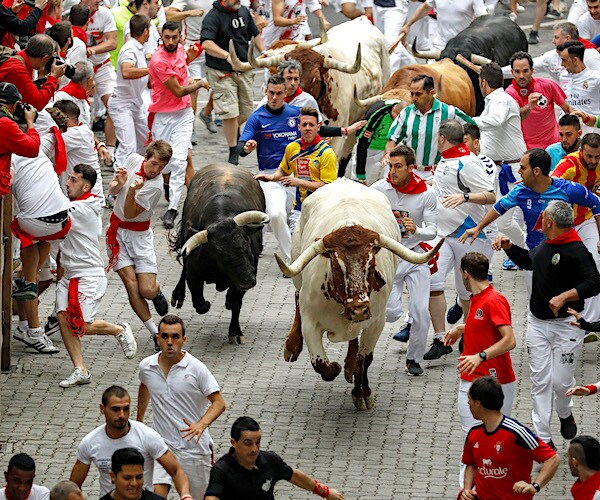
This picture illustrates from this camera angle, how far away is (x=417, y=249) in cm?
1281

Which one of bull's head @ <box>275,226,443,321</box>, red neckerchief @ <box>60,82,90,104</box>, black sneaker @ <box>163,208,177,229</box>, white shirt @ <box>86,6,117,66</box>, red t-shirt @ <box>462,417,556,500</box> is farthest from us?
white shirt @ <box>86,6,117,66</box>

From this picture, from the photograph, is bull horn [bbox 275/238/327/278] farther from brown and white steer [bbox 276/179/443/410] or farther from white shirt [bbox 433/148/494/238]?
white shirt [bbox 433/148/494/238]

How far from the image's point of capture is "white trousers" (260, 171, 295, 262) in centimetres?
1475

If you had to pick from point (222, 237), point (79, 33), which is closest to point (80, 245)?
point (222, 237)

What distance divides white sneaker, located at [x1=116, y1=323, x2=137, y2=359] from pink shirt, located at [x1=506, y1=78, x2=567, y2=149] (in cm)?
500

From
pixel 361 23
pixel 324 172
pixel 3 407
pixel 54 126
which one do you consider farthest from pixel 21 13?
pixel 361 23

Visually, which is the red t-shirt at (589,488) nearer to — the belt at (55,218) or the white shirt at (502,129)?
the belt at (55,218)

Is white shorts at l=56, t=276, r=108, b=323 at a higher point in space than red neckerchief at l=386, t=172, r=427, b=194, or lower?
lower

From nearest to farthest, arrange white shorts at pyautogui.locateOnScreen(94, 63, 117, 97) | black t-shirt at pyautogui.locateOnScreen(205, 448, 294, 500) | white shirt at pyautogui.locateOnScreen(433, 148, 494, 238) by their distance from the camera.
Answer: black t-shirt at pyautogui.locateOnScreen(205, 448, 294, 500)
white shirt at pyautogui.locateOnScreen(433, 148, 494, 238)
white shorts at pyautogui.locateOnScreen(94, 63, 117, 97)

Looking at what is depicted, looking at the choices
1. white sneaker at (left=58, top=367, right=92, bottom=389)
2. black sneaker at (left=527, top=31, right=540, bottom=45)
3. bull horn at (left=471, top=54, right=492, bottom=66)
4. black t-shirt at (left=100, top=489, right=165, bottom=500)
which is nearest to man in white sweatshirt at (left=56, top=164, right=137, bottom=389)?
white sneaker at (left=58, top=367, right=92, bottom=389)

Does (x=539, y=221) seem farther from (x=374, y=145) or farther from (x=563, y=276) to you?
(x=374, y=145)

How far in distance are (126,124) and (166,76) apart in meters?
0.99

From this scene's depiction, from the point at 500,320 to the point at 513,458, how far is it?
1.40 meters

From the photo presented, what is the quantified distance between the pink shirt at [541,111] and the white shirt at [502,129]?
561 millimetres
